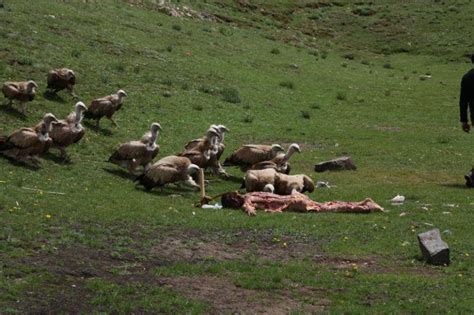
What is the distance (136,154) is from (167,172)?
161 centimetres

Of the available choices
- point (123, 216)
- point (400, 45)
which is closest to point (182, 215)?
point (123, 216)

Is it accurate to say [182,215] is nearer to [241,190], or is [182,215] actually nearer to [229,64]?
[241,190]

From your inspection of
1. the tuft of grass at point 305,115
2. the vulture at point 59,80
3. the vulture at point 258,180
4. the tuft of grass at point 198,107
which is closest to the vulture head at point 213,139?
the vulture at point 258,180

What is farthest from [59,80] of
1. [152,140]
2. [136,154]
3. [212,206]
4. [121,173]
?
[212,206]

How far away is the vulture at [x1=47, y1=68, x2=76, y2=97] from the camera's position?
25500 millimetres

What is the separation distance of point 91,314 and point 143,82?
2145 centimetres

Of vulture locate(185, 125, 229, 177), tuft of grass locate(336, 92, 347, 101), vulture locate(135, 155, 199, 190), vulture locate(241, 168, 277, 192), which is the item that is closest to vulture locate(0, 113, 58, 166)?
vulture locate(135, 155, 199, 190)

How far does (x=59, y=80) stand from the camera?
25.6 metres

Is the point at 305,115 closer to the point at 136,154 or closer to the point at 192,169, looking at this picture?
the point at 136,154

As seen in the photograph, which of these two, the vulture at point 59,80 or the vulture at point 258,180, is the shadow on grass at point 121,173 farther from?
the vulture at point 59,80

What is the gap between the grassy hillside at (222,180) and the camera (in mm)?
11516

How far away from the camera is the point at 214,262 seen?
12883 mm

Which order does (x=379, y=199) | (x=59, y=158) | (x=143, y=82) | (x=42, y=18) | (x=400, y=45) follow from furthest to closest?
(x=400, y=45)
(x=42, y=18)
(x=143, y=82)
(x=59, y=158)
(x=379, y=199)

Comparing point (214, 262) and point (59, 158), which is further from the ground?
point (214, 262)
